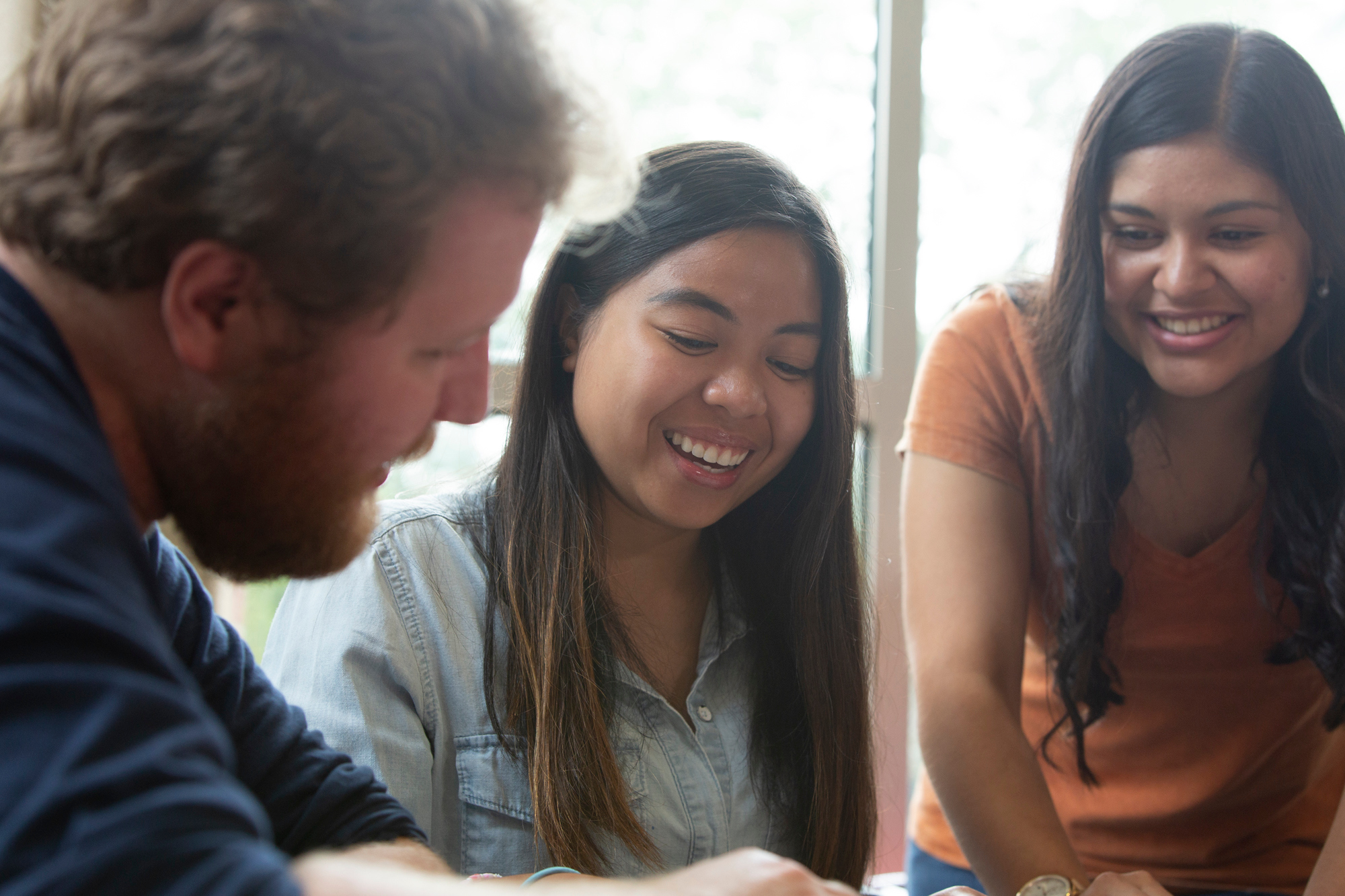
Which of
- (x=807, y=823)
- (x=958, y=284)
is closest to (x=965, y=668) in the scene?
(x=807, y=823)

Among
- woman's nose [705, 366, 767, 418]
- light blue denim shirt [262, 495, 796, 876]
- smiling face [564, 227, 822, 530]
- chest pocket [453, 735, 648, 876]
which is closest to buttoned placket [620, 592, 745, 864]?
light blue denim shirt [262, 495, 796, 876]

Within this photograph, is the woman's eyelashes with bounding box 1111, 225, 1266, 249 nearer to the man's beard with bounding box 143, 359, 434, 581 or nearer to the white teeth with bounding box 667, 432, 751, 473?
the white teeth with bounding box 667, 432, 751, 473

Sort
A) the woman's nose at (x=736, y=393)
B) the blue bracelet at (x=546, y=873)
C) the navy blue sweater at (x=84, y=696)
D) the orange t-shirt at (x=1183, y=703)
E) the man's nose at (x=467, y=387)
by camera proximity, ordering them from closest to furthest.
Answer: the navy blue sweater at (x=84, y=696)
the man's nose at (x=467, y=387)
the blue bracelet at (x=546, y=873)
the woman's nose at (x=736, y=393)
the orange t-shirt at (x=1183, y=703)

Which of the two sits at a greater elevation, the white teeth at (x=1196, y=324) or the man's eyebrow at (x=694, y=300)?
the man's eyebrow at (x=694, y=300)

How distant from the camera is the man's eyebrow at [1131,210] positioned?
4.57 feet

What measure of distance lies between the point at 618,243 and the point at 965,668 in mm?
701

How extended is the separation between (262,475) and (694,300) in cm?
65

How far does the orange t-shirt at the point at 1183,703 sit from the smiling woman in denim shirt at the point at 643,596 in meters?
0.30

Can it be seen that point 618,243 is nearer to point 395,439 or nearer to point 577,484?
point 577,484

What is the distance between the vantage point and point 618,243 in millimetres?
1302

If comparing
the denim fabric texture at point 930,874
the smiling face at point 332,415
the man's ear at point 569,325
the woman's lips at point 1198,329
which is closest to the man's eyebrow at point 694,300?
the man's ear at point 569,325

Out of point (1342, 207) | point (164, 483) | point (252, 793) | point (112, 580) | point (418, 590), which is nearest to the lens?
point (112, 580)

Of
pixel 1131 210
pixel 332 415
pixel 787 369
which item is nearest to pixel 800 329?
pixel 787 369

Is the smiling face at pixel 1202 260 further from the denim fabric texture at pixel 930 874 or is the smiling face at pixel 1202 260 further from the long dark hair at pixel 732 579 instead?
the denim fabric texture at pixel 930 874
